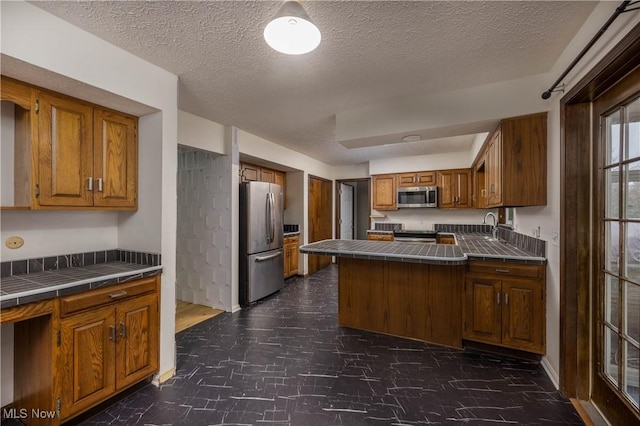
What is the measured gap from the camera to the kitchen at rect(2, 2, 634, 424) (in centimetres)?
151

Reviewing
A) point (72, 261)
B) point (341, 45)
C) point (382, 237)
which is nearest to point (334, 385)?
point (72, 261)

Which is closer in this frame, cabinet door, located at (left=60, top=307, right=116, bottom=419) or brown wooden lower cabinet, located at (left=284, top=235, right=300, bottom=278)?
cabinet door, located at (left=60, top=307, right=116, bottom=419)

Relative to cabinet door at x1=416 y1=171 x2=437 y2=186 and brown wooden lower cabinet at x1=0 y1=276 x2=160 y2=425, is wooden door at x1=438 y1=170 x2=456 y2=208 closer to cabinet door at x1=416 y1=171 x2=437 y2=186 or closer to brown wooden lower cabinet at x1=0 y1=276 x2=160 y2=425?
cabinet door at x1=416 y1=171 x2=437 y2=186

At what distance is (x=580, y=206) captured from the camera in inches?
71.8

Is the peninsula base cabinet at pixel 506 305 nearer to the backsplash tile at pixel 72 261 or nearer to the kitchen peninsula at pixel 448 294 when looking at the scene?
the kitchen peninsula at pixel 448 294

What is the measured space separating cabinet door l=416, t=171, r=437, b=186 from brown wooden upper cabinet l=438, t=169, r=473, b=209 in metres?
0.10

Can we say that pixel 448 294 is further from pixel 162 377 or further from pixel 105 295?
pixel 105 295

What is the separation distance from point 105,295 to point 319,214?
447 cm

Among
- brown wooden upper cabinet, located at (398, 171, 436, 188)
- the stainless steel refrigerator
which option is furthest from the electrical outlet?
brown wooden upper cabinet, located at (398, 171, 436, 188)

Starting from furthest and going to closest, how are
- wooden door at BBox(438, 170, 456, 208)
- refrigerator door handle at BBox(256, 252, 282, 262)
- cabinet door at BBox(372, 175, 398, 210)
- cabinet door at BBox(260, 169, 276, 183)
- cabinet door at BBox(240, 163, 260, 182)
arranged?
cabinet door at BBox(372, 175, 398, 210)
wooden door at BBox(438, 170, 456, 208)
cabinet door at BBox(260, 169, 276, 183)
cabinet door at BBox(240, 163, 260, 182)
refrigerator door handle at BBox(256, 252, 282, 262)

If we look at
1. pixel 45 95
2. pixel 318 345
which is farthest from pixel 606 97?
pixel 45 95

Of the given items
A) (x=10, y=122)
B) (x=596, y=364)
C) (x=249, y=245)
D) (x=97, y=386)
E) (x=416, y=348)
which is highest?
(x=10, y=122)

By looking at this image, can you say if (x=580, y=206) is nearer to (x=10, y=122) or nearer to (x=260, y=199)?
(x=260, y=199)

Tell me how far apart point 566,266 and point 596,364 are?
62 cm
